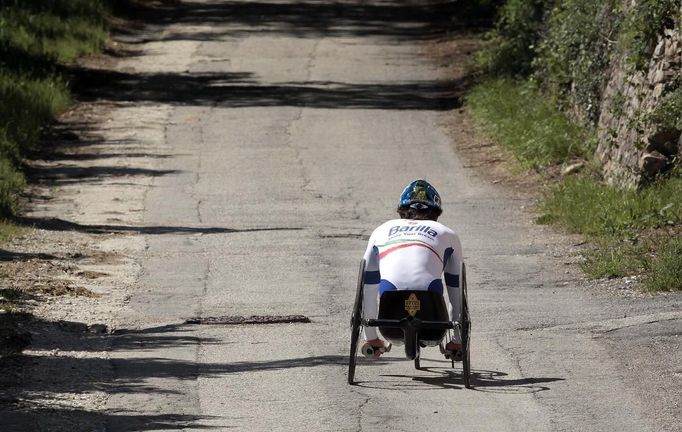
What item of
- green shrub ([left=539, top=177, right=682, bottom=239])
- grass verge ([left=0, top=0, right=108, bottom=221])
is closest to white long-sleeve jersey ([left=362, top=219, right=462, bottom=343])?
green shrub ([left=539, top=177, right=682, bottom=239])

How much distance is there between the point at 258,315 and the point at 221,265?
2.76 meters

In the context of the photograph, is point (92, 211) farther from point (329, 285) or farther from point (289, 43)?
point (289, 43)

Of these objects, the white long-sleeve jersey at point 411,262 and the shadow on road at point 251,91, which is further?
the shadow on road at point 251,91

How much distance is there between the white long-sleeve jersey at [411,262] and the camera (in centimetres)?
1001

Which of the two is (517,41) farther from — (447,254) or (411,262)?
(411,262)

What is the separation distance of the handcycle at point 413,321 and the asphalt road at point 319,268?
0.29m

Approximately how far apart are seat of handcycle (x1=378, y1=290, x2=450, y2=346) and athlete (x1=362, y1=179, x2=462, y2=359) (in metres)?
0.05

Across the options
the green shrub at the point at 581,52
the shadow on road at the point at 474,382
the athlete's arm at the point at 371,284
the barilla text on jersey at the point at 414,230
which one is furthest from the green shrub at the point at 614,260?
the green shrub at the point at 581,52

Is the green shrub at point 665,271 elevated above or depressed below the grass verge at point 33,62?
above

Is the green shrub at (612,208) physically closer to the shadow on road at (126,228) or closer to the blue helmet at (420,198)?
the shadow on road at (126,228)

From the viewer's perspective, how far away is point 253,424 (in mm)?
9109

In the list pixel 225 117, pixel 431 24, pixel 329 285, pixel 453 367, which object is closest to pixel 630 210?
pixel 329 285

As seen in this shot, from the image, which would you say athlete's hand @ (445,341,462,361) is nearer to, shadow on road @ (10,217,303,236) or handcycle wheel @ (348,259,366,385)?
handcycle wheel @ (348,259,366,385)

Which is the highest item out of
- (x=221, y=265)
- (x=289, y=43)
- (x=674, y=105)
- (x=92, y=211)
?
(x=674, y=105)
